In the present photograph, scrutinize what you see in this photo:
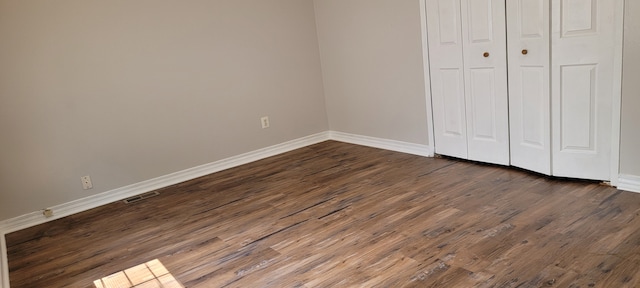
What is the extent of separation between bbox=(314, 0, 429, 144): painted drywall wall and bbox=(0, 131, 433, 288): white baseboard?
8 centimetres

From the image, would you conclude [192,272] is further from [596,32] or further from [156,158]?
[596,32]

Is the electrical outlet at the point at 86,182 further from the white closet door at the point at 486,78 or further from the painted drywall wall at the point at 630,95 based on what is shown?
the painted drywall wall at the point at 630,95

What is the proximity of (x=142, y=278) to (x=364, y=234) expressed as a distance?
1.23 meters

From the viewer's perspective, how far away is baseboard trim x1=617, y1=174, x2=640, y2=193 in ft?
9.36

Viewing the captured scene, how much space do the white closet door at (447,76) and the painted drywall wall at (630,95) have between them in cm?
116

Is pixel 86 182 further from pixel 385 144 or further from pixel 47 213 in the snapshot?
pixel 385 144

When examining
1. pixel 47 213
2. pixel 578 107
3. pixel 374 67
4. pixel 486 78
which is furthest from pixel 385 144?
pixel 47 213

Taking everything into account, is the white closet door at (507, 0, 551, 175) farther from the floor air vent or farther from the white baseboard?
the floor air vent

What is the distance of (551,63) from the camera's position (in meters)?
3.06

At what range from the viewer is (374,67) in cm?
451

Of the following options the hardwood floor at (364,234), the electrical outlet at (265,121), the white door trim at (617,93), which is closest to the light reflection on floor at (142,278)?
the hardwood floor at (364,234)

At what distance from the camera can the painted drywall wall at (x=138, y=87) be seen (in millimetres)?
3504

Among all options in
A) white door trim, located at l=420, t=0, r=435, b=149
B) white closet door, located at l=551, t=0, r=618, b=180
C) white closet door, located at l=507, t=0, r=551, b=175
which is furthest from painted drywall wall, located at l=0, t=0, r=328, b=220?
white closet door, located at l=551, t=0, r=618, b=180

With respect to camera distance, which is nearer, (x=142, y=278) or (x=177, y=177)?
(x=142, y=278)
